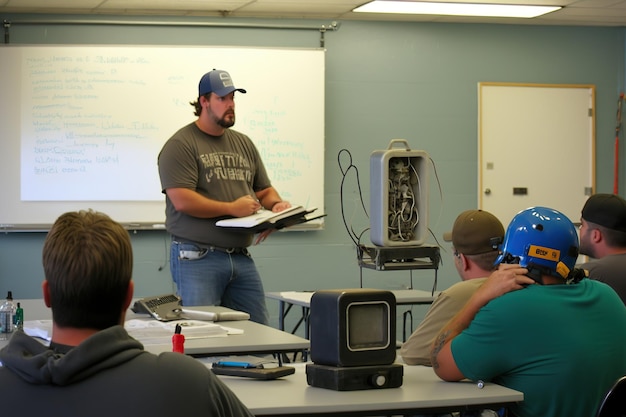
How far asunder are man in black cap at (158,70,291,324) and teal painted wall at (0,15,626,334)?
224cm

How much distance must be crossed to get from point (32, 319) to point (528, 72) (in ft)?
17.1

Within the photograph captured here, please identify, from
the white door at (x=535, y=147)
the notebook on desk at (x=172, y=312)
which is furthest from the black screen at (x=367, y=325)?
the white door at (x=535, y=147)

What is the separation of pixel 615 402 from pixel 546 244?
18.5 inches

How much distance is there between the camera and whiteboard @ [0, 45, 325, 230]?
21.8ft

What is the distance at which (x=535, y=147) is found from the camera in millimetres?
7648

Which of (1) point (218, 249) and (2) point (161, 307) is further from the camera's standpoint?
(1) point (218, 249)

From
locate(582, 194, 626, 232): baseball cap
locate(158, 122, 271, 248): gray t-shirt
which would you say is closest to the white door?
locate(158, 122, 271, 248): gray t-shirt

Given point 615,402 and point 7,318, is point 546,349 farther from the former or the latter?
point 7,318

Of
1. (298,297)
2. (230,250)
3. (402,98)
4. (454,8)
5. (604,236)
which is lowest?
(298,297)

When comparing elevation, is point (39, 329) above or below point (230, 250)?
below

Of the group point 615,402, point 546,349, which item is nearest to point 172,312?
point 546,349

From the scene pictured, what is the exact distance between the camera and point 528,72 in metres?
7.65

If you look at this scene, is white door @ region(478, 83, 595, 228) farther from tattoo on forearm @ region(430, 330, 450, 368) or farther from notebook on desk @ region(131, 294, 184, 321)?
tattoo on forearm @ region(430, 330, 450, 368)

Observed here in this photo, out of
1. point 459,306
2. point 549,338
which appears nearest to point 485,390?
point 549,338
